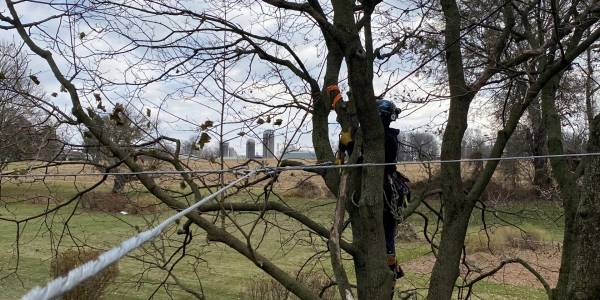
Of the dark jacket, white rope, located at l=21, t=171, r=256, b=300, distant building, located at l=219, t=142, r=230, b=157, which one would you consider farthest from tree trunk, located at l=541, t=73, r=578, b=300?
white rope, located at l=21, t=171, r=256, b=300

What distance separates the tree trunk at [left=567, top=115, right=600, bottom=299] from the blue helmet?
135 centimetres

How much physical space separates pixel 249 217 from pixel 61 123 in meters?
2.18

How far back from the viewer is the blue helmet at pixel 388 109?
11.6ft

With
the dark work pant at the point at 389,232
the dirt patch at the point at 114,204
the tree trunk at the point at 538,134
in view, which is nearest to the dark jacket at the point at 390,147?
the dark work pant at the point at 389,232

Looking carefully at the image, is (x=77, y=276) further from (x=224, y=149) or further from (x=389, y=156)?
(x=389, y=156)

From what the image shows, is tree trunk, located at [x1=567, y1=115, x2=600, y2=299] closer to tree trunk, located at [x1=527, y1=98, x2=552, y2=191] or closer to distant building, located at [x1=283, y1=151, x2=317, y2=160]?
distant building, located at [x1=283, y1=151, x2=317, y2=160]


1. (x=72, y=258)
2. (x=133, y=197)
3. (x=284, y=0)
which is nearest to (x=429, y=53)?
(x=284, y=0)

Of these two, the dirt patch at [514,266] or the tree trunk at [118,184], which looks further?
the dirt patch at [514,266]

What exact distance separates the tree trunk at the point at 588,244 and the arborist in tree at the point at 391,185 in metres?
1.20

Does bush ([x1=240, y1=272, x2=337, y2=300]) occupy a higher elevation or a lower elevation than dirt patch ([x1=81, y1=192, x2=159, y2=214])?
lower

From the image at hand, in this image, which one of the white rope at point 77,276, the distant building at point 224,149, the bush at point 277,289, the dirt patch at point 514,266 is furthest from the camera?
the dirt patch at point 514,266

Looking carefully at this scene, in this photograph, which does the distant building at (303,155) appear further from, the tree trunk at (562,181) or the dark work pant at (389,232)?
the tree trunk at (562,181)

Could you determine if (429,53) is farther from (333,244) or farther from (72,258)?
(72,258)

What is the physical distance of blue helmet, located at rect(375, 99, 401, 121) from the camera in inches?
139
